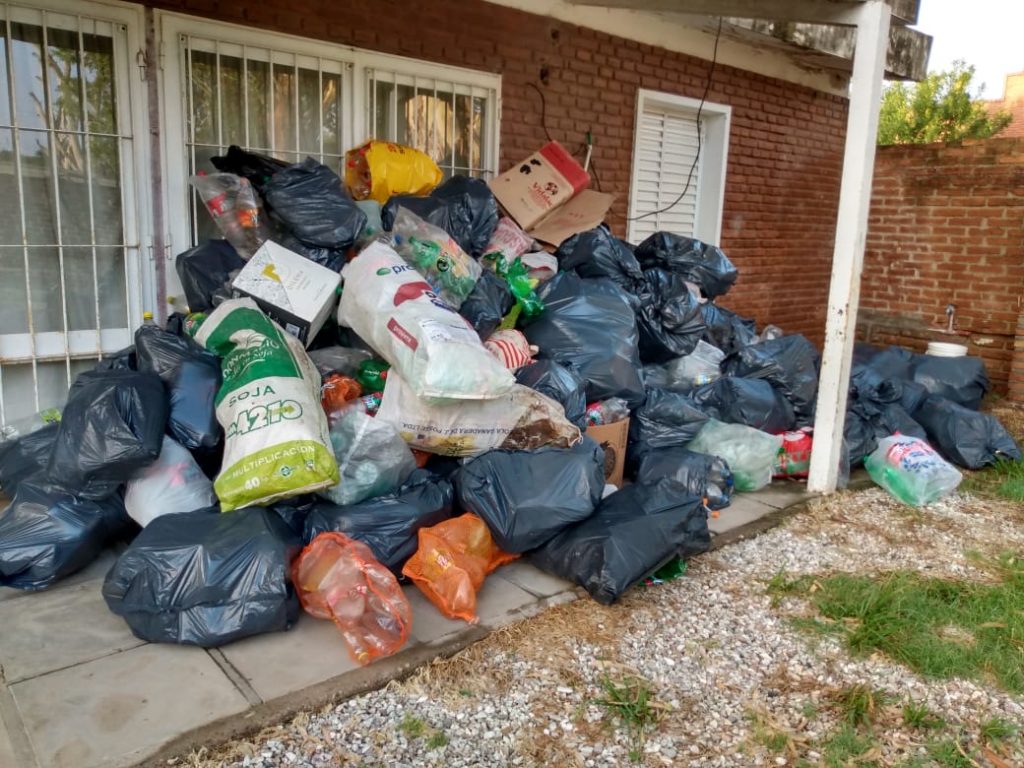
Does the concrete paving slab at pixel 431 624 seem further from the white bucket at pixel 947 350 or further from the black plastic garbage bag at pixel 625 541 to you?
the white bucket at pixel 947 350

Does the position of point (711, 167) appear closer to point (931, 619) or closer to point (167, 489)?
point (931, 619)

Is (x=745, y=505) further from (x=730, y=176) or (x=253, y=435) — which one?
(x=730, y=176)

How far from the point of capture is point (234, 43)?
4.19 m

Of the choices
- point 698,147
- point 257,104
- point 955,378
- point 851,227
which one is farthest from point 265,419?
point 955,378

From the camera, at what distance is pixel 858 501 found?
4.41 metres

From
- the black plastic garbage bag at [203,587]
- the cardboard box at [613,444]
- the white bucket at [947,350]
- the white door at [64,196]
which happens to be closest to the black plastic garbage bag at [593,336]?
the cardboard box at [613,444]

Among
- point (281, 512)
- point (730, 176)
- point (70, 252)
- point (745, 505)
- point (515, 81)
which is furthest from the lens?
point (730, 176)

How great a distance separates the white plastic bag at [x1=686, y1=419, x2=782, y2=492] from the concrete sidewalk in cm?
162

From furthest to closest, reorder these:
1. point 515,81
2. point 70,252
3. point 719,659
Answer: point 515,81, point 70,252, point 719,659

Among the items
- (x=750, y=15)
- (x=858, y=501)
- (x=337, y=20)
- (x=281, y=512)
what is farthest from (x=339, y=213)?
(x=858, y=501)

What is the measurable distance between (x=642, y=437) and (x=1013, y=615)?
1.83 m

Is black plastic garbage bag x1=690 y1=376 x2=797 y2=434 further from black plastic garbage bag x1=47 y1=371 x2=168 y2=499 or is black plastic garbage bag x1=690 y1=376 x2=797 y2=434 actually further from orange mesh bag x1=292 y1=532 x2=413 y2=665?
black plastic garbage bag x1=47 y1=371 x2=168 y2=499

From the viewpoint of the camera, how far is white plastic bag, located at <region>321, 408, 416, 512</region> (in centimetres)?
319

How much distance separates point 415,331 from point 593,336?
1337 millimetres
